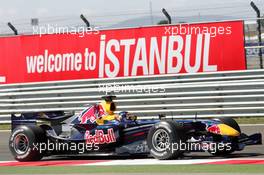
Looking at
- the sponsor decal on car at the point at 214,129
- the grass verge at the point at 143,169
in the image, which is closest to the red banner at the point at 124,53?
the sponsor decal on car at the point at 214,129

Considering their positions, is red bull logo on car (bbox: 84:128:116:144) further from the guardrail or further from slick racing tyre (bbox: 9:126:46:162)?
the guardrail

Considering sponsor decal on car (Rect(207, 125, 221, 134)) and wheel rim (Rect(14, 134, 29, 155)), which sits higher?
sponsor decal on car (Rect(207, 125, 221, 134))

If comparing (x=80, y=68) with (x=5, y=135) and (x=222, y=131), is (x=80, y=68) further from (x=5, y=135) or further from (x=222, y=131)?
(x=222, y=131)

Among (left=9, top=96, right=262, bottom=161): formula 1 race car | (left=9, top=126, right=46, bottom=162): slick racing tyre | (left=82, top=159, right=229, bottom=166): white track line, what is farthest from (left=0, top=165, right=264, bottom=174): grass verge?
(left=9, top=126, right=46, bottom=162): slick racing tyre

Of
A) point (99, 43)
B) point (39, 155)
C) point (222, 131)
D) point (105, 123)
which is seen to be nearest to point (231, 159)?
point (222, 131)

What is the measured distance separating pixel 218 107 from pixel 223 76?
3.08 feet

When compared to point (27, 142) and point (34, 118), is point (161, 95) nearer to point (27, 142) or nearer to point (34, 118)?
point (34, 118)

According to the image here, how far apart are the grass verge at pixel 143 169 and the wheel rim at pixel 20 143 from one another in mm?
1477

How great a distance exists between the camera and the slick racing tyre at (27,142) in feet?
44.6

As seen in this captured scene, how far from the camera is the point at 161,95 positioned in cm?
2120

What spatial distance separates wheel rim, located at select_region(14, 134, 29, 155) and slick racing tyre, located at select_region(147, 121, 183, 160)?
2524 mm

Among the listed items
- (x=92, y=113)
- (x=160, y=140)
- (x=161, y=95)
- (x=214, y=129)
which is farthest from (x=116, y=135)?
(x=161, y=95)

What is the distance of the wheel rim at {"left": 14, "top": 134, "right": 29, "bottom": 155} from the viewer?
13.8 meters

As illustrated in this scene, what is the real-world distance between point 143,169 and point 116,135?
6.82ft
